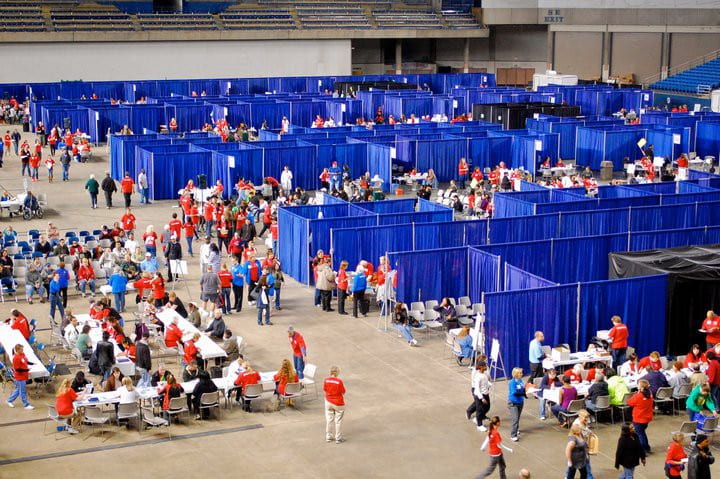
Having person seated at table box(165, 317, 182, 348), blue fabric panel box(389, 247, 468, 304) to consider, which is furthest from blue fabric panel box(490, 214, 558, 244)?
person seated at table box(165, 317, 182, 348)

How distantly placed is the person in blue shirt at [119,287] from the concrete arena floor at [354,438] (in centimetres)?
394

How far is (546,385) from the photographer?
20.1 m

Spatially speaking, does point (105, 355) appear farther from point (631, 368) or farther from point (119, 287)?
point (631, 368)

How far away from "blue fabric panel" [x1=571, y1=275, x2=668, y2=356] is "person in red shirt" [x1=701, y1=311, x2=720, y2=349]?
1.23 metres

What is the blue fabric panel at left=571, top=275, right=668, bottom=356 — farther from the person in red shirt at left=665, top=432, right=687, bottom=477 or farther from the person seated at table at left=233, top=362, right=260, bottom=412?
the person seated at table at left=233, top=362, right=260, bottom=412

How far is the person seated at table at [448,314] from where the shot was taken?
25.0m

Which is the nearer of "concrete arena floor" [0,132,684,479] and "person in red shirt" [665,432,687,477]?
"person in red shirt" [665,432,687,477]

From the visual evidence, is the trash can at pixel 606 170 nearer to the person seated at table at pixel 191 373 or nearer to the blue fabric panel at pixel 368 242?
the blue fabric panel at pixel 368 242

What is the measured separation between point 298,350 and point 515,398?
5.09m

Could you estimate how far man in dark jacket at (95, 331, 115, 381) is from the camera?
70.1 feet

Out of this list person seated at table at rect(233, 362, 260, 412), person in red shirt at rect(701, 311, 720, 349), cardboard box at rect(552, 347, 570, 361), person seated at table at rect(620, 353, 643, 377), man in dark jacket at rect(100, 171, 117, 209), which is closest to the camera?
person seated at table at rect(233, 362, 260, 412)

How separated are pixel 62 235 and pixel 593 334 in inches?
770

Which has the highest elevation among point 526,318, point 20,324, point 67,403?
point 526,318

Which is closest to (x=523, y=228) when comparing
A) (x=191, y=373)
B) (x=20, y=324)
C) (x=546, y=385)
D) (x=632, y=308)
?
(x=632, y=308)
